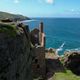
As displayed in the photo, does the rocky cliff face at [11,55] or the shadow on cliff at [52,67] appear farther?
the shadow on cliff at [52,67]

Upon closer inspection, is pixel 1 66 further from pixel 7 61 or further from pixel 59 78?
pixel 59 78

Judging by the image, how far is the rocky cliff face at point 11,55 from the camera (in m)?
14.6

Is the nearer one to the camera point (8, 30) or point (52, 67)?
point (8, 30)

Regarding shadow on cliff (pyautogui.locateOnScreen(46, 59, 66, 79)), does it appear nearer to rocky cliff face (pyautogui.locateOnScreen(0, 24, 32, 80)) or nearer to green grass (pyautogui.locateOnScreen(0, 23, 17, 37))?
rocky cliff face (pyautogui.locateOnScreen(0, 24, 32, 80))

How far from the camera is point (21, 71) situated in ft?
56.5

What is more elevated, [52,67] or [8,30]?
[8,30]

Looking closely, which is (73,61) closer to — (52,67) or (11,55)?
(52,67)

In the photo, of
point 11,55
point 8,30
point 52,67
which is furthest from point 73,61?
point 11,55

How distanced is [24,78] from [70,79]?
25.6m

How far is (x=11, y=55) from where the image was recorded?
15312mm

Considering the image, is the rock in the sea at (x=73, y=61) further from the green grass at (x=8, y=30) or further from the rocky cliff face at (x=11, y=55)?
the green grass at (x=8, y=30)

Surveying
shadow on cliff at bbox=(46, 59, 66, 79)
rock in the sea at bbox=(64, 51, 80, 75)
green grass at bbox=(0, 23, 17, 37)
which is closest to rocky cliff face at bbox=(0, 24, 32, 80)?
green grass at bbox=(0, 23, 17, 37)

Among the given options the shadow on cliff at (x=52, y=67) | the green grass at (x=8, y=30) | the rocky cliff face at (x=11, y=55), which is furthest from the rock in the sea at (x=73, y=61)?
the green grass at (x=8, y=30)

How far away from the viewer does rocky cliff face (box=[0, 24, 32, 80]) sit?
14.6 meters
